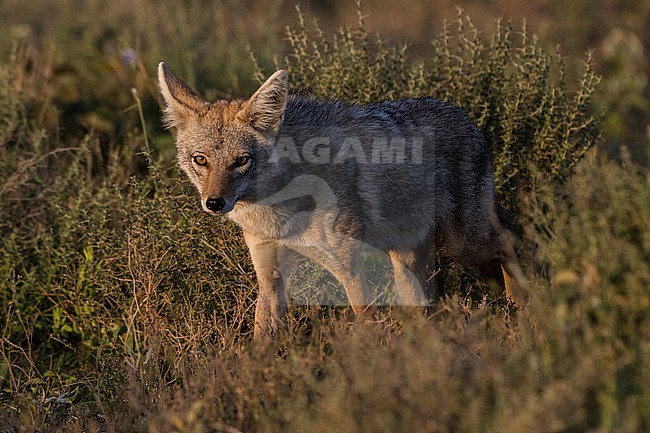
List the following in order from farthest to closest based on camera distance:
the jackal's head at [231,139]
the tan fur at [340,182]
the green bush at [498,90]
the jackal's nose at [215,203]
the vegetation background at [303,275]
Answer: the green bush at [498,90], the tan fur at [340,182], the jackal's head at [231,139], the jackal's nose at [215,203], the vegetation background at [303,275]

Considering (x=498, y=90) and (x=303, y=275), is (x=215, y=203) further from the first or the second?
(x=498, y=90)

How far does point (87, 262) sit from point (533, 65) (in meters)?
3.22

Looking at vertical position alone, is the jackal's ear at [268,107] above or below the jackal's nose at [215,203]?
above

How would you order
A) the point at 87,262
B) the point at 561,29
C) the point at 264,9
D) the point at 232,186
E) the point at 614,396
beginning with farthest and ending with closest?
the point at 264,9, the point at 561,29, the point at 87,262, the point at 232,186, the point at 614,396

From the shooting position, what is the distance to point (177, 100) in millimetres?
5160

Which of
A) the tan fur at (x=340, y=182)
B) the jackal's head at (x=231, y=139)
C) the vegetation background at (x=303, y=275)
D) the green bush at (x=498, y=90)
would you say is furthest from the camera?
the green bush at (x=498, y=90)

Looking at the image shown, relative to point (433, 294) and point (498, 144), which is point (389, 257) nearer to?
point (433, 294)

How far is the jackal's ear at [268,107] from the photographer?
4867 millimetres

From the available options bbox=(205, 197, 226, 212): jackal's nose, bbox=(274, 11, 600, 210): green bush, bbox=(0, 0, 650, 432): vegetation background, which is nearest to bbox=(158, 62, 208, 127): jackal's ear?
bbox=(0, 0, 650, 432): vegetation background

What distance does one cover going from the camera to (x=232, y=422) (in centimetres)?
366

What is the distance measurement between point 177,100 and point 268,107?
0.57 meters

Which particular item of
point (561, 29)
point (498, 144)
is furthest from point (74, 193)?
point (561, 29)

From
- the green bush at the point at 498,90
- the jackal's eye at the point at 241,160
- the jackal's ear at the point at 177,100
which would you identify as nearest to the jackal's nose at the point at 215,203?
the jackal's eye at the point at 241,160

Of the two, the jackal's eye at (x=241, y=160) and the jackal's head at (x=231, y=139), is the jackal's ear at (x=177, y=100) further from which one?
the jackal's eye at (x=241, y=160)
